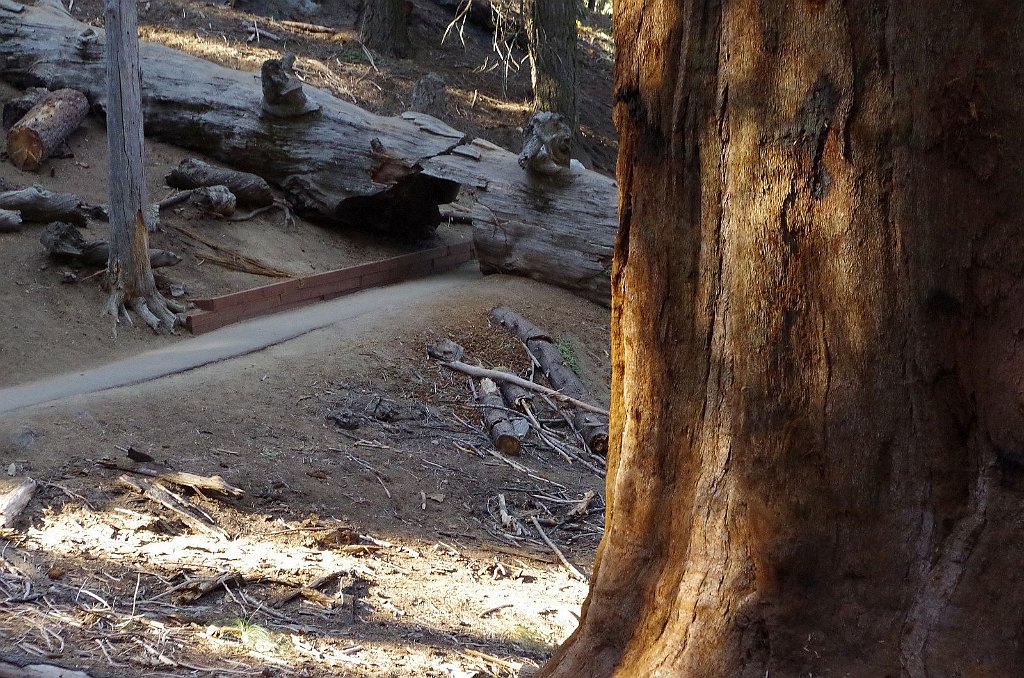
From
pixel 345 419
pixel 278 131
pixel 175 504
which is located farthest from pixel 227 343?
pixel 278 131

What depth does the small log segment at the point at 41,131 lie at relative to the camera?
40.9 ft

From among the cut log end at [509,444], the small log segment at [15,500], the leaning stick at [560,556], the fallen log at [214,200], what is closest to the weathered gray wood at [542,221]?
the fallen log at [214,200]

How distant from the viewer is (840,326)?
8.04 ft

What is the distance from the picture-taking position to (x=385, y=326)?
1016 centimetres

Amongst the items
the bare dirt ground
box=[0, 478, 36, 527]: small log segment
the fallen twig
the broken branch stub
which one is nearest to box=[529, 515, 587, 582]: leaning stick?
the bare dirt ground

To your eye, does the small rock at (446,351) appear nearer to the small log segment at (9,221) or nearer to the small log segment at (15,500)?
the small log segment at (15,500)

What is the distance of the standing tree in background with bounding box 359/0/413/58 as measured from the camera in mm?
20688

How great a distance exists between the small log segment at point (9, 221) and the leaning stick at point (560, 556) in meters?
7.20

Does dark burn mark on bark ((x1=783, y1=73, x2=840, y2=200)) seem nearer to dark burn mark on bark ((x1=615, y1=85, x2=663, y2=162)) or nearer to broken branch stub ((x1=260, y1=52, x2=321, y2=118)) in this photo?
dark burn mark on bark ((x1=615, y1=85, x2=663, y2=162))

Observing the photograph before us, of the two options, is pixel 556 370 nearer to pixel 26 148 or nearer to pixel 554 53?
pixel 26 148

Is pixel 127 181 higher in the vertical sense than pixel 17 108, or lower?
higher

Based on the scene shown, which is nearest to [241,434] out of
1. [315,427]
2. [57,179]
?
[315,427]

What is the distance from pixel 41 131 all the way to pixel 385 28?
965 centimetres

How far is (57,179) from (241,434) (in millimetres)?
6947
